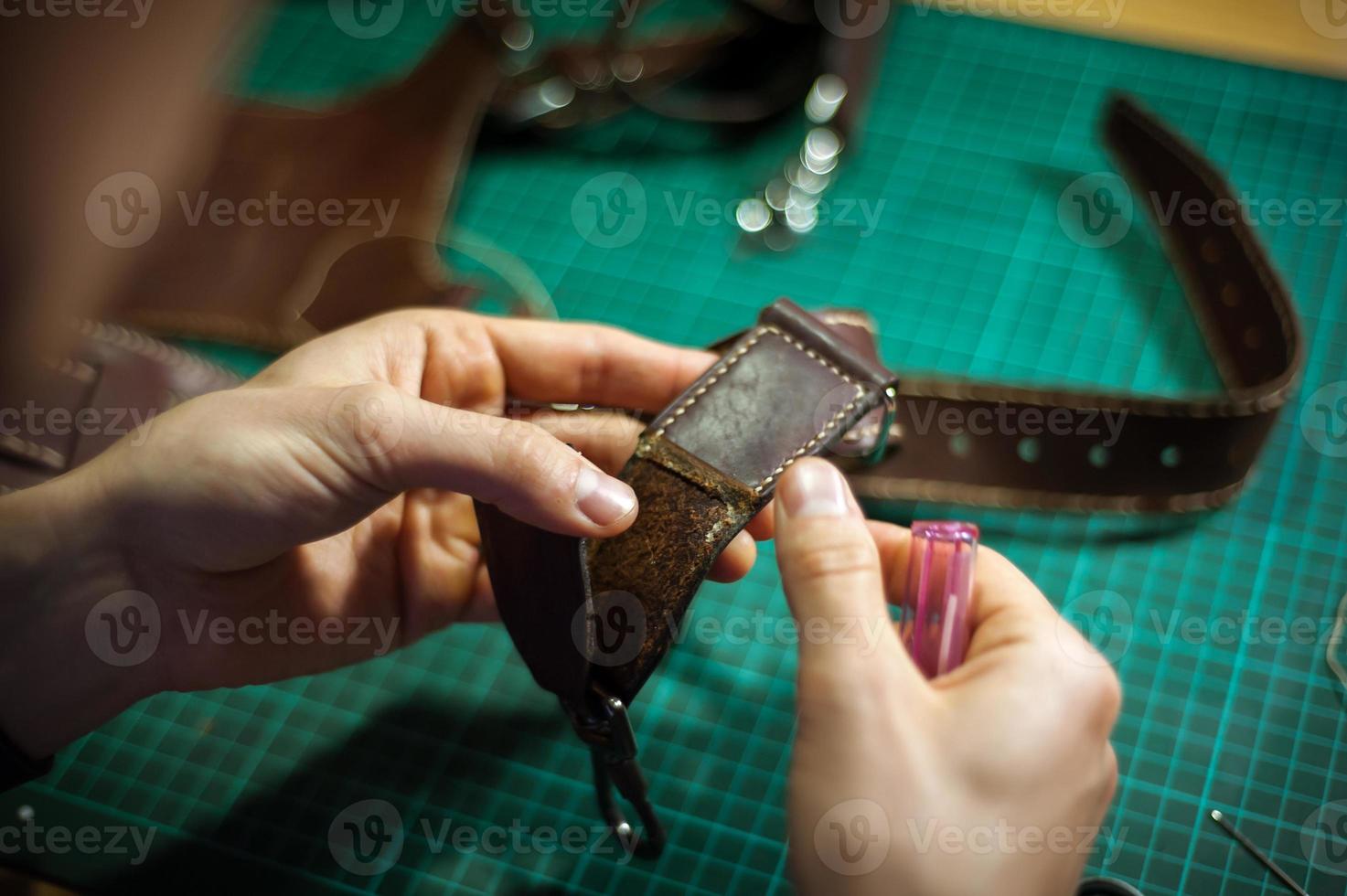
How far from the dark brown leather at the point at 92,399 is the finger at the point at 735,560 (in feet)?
2.75

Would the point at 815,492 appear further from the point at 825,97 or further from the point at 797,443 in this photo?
the point at 825,97

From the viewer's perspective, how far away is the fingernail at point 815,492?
3.20ft

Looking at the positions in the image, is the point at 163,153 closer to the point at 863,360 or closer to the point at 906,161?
the point at 863,360

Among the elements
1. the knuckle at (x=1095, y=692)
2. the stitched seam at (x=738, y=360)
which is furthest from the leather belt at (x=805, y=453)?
the knuckle at (x=1095, y=692)

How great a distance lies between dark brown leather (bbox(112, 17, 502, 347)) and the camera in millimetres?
1800

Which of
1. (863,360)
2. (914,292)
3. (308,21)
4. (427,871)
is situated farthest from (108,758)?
(308,21)

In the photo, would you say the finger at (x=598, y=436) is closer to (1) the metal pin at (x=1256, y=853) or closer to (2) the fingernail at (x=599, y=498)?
(2) the fingernail at (x=599, y=498)

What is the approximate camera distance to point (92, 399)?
1556 millimetres

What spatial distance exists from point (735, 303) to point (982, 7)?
0.89m

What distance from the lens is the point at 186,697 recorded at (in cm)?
147

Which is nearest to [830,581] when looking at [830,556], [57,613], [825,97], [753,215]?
[830,556]

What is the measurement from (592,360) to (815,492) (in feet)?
1.77

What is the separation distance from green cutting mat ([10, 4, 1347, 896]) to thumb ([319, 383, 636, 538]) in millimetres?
426

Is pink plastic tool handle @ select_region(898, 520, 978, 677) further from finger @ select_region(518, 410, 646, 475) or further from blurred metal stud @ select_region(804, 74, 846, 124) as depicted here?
blurred metal stud @ select_region(804, 74, 846, 124)
